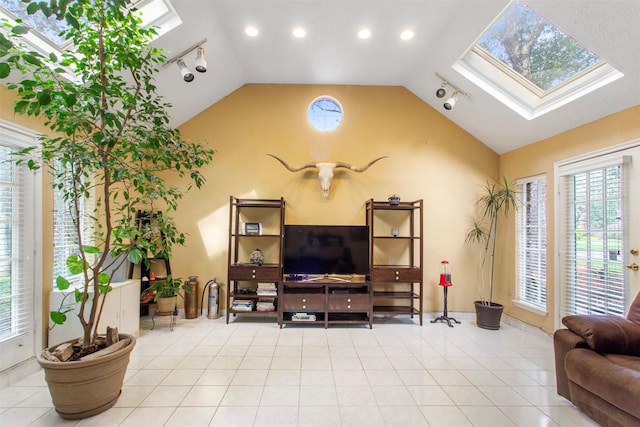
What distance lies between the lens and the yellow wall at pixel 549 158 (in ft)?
9.00

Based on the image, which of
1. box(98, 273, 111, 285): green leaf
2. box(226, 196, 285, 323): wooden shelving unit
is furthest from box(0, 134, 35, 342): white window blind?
box(226, 196, 285, 323): wooden shelving unit

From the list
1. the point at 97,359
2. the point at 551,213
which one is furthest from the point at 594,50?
the point at 97,359

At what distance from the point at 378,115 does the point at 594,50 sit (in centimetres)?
244

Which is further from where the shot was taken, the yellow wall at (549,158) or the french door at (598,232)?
the yellow wall at (549,158)

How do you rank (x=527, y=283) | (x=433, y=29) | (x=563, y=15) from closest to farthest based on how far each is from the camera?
(x=563, y=15) < (x=433, y=29) < (x=527, y=283)

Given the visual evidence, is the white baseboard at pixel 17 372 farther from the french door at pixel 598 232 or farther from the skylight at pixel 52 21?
the french door at pixel 598 232

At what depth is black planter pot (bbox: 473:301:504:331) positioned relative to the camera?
12.4 feet

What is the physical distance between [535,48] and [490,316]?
319 cm

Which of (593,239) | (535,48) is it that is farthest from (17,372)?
(535,48)

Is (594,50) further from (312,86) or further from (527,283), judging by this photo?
(312,86)

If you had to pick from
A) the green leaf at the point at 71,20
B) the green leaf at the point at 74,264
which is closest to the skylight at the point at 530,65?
the green leaf at the point at 71,20

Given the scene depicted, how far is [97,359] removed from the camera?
190 cm

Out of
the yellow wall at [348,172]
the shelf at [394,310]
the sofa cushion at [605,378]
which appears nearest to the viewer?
the sofa cushion at [605,378]

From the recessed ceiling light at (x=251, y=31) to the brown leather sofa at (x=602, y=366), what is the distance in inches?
159
